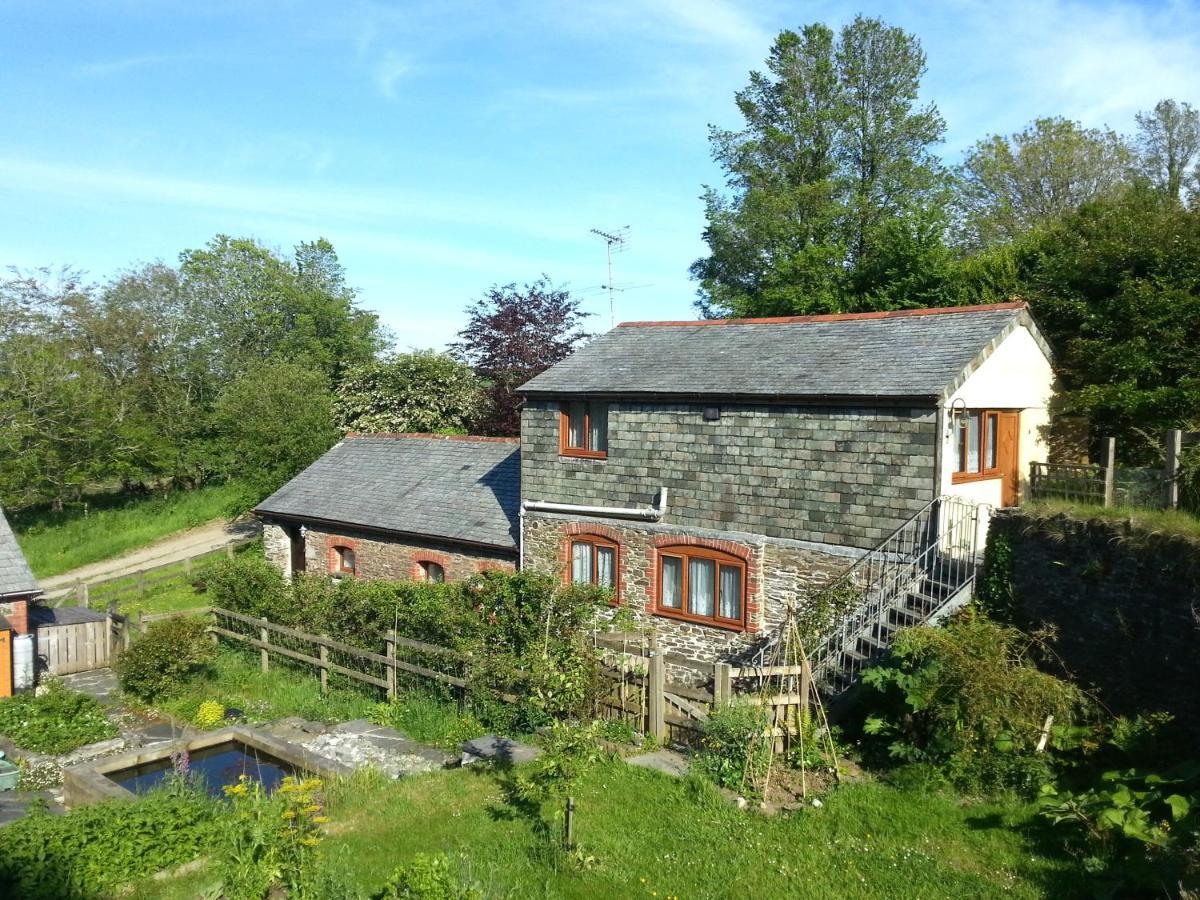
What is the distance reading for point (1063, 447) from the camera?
1769cm

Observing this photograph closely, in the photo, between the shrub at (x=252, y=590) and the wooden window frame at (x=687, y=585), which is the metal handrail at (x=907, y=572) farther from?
the shrub at (x=252, y=590)

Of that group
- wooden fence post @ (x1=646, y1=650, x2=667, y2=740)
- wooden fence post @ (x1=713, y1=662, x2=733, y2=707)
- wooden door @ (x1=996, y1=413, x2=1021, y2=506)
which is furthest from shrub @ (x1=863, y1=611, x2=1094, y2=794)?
wooden door @ (x1=996, y1=413, x2=1021, y2=506)

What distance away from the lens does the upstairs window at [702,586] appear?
51.1ft

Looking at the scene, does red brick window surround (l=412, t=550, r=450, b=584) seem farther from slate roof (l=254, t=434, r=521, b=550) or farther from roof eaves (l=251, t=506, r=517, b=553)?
slate roof (l=254, t=434, r=521, b=550)

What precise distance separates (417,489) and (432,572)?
260cm

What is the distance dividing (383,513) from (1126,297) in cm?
1711

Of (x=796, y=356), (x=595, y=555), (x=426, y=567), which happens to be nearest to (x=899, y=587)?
(x=796, y=356)

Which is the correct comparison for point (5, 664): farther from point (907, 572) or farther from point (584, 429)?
point (907, 572)

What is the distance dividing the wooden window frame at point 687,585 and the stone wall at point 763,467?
529 mm

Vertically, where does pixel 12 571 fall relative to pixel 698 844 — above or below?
above

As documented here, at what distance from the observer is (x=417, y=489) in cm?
2258

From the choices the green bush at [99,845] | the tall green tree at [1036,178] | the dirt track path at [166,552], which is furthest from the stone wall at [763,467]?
the tall green tree at [1036,178]

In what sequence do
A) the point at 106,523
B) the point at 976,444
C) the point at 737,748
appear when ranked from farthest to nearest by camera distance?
1. the point at 106,523
2. the point at 976,444
3. the point at 737,748

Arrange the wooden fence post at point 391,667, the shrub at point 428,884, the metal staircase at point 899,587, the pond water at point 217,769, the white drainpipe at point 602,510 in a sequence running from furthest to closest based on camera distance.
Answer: the white drainpipe at point 602,510 → the wooden fence post at point 391,667 → the metal staircase at point 899,587 → the pond water at point 217,769 → the shrub at point 428,884
